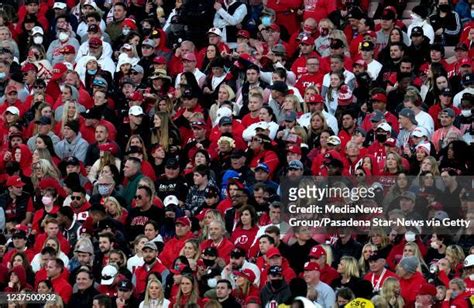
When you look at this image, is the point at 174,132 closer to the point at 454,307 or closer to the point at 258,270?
the point at 258,270

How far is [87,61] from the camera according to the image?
30828mm

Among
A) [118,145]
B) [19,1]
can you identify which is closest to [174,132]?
[118,145]

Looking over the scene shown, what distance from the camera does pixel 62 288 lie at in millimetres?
25219

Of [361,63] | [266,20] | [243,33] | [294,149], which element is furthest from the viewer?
[266,20]

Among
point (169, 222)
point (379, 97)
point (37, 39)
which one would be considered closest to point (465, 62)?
point (379, 97)

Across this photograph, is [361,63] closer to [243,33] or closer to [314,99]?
[314,99]

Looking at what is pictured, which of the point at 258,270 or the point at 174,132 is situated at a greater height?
the point at 174,132

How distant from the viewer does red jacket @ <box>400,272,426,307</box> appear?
23.6 metres

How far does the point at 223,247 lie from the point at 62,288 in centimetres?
186

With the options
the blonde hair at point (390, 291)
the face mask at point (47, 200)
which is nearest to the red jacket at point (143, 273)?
the face mask at point (47, 200)

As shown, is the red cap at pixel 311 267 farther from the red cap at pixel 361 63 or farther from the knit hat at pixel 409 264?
the red cap at pixel 361 63

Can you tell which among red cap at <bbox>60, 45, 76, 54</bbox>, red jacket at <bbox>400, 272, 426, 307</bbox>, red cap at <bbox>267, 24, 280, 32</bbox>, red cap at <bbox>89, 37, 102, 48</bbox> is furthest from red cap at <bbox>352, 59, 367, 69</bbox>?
red jacket at <bbox>400, 272, 426, 307</bbox>

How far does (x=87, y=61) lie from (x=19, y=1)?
3.12m

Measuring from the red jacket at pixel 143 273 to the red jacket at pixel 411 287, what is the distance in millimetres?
2899
